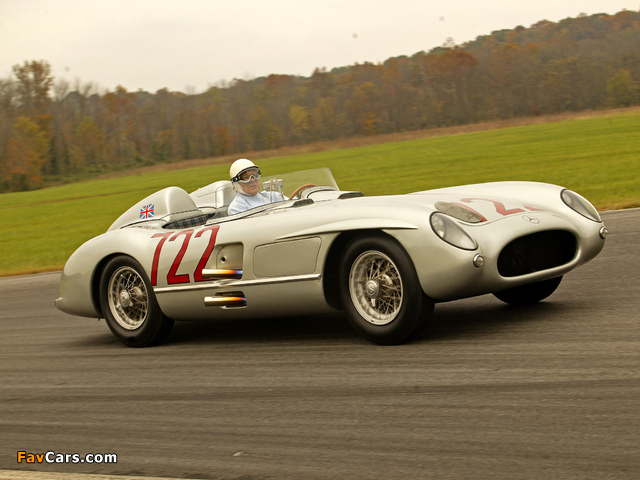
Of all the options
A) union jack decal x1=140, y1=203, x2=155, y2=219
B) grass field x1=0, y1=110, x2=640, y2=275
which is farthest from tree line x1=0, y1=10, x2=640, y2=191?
union jack decal x1=140, y1=203, x2=155, y2=219

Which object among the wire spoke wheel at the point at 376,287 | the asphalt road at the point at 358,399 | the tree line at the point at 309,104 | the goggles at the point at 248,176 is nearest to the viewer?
the asphalt road at the point at 358,399

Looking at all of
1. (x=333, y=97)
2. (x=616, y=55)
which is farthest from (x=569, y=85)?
(x=333, y=97)

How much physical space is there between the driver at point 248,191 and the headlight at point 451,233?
211cm

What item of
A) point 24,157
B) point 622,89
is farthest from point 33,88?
point 622,89

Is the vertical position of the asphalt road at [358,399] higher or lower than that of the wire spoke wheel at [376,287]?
lower

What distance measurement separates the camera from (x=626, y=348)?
403 cm

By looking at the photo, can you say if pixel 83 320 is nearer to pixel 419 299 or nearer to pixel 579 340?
pixel 419 299

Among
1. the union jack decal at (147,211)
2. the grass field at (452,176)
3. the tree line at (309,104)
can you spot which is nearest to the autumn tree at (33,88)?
the tree line at (309,104)

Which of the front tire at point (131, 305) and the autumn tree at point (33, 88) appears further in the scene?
the autumn tree at point (33, 88)

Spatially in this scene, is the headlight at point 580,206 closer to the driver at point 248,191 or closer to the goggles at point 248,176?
the driver at point 248,191

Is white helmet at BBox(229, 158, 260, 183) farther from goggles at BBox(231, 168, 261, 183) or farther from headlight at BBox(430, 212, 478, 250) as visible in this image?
headlight at BBox(430, 212, 478, 250)

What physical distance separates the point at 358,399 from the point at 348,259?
1158mm

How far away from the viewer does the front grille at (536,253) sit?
15.8 ft

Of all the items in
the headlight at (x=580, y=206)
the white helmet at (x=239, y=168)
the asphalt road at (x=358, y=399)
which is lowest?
the asphalt road at (x=358, y=399)
